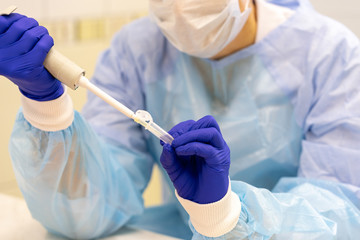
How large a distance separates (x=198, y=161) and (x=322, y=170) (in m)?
0.36

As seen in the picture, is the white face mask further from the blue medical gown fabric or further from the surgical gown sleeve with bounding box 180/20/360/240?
the surgical gown sleeve with bounding box 180/20/360/240

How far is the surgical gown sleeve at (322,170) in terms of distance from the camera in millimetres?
783

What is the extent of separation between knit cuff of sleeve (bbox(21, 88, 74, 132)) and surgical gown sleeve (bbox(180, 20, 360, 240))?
30 cm

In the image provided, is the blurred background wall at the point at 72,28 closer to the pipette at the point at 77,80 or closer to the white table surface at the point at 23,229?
the white table surface at the point at 23,229

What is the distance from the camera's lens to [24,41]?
710 millimetres

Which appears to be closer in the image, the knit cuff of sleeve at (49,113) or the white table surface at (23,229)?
the knit cuff of sleeve at (49,113)

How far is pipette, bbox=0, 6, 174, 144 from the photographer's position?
2.30 feet

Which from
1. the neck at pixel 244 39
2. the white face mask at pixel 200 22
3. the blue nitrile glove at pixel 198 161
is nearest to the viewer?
the blue nitrile glove at pixel 198 161

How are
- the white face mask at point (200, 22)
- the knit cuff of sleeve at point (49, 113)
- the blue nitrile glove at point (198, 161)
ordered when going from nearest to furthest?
the blue nitrile glove at point (198, 161)
the knit cuff of sleeve at point (49, 113)
the white face mask at point (200, 22)

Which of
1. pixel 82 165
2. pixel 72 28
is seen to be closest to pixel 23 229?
pixel 82 165

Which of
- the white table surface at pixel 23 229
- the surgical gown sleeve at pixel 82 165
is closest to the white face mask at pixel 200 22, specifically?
the surgical gown sleeve at pixel 82 165

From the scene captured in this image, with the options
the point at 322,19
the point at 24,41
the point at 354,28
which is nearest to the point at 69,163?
the point at 24,41

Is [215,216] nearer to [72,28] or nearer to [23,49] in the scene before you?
[23,49]

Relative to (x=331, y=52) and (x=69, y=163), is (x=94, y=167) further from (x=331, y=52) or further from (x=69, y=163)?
(x=331, y=52)
